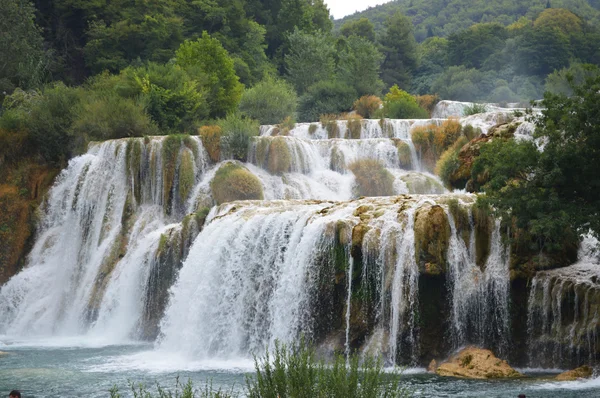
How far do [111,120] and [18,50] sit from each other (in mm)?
14345

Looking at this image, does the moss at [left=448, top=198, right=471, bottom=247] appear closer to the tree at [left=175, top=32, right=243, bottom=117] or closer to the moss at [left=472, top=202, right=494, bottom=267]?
the moss at [left=472, top=202, right=494, bottom=267]

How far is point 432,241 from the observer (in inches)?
767

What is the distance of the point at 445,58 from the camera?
2894 inches

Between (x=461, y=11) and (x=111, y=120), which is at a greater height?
(x=461, y=11)

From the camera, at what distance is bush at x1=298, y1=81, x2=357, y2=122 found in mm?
50875

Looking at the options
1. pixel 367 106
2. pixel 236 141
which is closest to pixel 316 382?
pixel 236 141

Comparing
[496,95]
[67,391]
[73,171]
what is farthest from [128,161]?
[496,95]

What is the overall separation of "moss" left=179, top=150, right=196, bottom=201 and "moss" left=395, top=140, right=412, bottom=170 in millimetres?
7864

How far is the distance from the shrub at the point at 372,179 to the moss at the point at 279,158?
2.61 m

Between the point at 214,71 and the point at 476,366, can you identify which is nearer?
the point at 476,366

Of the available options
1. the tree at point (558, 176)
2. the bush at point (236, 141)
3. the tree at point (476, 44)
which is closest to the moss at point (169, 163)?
the bush at point (236, 141)

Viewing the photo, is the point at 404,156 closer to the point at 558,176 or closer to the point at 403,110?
the point at 403,110

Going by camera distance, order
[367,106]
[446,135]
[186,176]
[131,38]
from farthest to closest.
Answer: [131,38], [367,106], [446,135], [186,176]

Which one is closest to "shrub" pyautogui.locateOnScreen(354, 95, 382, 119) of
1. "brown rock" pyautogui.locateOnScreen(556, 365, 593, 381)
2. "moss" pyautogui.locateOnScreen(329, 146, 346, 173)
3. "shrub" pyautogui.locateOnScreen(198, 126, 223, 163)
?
"moss" pyautogui.locateOnScreen(329, 146, 346, 173)
